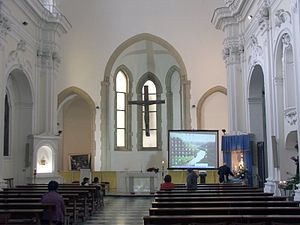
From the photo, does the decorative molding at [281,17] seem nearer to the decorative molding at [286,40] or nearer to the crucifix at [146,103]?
the decorative molding at [286,40]

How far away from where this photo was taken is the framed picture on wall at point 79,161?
2520cm

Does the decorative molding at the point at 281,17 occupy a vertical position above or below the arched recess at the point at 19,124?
above

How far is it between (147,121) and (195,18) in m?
6.11

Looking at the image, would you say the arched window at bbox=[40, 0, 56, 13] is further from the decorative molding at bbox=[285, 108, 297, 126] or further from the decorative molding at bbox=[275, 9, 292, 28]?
the decorative molding at bbox=[285, 108, 297, 126]

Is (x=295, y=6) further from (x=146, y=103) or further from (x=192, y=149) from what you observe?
(x=146, y=103)

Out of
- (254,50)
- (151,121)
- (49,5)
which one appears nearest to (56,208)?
(254,50)

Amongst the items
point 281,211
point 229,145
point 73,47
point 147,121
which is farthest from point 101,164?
point 281,211

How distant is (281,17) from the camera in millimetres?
12594

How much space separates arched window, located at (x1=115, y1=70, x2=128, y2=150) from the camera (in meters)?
26.9

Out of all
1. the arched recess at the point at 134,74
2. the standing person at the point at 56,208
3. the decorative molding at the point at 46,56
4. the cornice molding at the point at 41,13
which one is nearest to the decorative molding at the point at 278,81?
the standing person at the point at 56,208

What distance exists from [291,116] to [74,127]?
1643 cm

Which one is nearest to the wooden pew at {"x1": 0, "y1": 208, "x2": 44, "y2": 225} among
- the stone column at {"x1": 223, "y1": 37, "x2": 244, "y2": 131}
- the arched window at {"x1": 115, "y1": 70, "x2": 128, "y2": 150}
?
the stone column at {"x1": 223, "y1": 37, "x2": 244, "y2": 131}

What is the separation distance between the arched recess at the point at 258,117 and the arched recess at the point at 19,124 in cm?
801

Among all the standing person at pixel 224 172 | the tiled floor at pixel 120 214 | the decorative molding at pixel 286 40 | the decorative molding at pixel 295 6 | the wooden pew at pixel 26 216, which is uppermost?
the decorative molding at pixel 295 6
